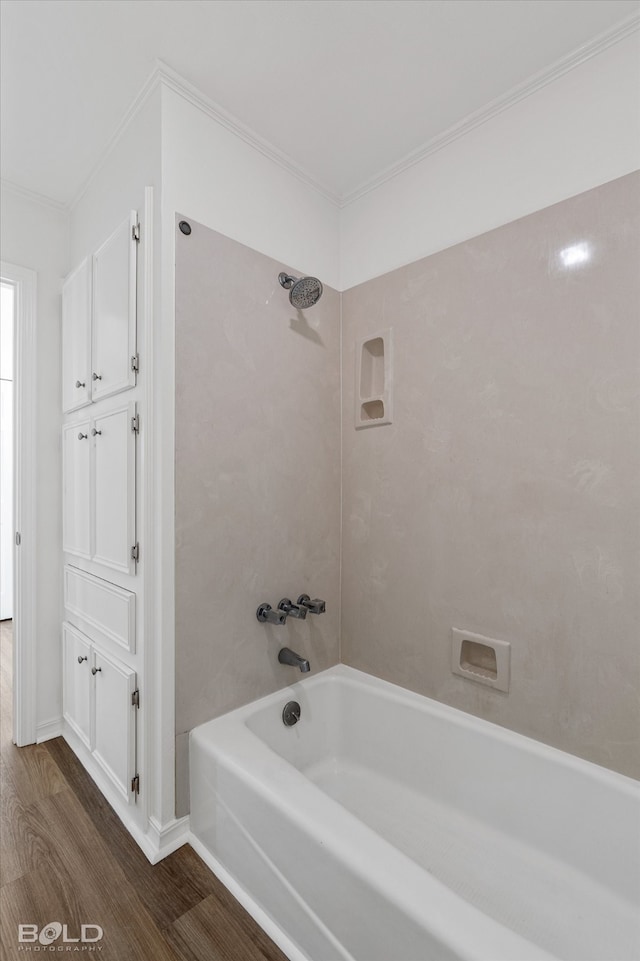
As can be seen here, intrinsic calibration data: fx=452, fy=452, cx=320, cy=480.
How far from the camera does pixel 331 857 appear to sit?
103 cm

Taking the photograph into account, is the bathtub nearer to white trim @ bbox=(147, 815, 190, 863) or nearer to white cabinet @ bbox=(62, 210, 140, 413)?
white trim @ bbox=(147, 815, 190, 863)

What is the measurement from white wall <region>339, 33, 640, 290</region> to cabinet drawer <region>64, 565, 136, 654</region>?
1.66 meters

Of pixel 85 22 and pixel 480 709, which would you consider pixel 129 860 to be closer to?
pixel 480 709

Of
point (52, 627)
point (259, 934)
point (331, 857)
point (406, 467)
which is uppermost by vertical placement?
point (406, 467)

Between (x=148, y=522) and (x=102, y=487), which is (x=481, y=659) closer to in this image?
(x=148, y=522)

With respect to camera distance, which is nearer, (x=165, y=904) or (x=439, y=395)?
(x=165, y=904)

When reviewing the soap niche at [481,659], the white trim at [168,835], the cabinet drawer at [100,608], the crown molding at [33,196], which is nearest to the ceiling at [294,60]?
the crown molding at [33,196]

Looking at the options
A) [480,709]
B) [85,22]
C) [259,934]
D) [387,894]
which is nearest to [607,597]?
[480,709]

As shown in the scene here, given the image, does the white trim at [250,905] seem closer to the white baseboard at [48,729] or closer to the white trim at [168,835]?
the white trim at [168,835]

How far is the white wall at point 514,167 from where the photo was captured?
1318 mm

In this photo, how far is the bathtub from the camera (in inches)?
37.5

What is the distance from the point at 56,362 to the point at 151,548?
128 centimetres

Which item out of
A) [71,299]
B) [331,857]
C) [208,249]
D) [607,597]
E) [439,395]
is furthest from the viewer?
[71,299]

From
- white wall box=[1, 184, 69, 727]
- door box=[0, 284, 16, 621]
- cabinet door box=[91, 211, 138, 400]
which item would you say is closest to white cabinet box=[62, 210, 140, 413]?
cabinet door box=[91, 211, 138, 400]
